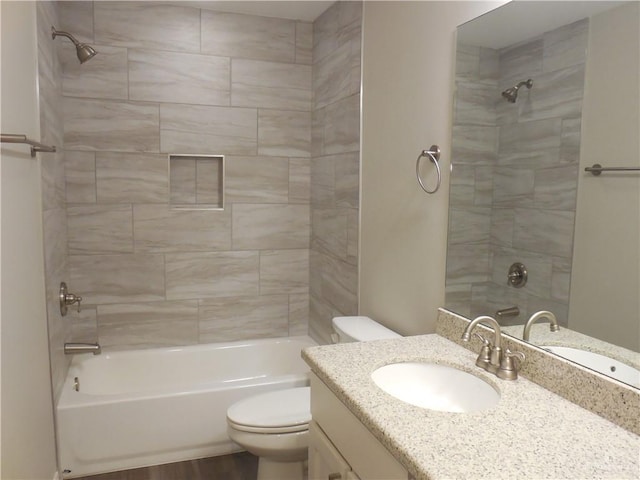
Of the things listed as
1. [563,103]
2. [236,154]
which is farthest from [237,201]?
[563,103]

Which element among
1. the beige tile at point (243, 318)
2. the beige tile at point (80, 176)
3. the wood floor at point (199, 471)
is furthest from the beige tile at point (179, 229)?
the wood floor at point (199, 471)

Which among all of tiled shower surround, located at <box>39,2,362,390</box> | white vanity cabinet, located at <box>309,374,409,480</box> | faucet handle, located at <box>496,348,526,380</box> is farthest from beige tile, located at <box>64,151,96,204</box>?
faucet handle, located at <box>496,348,526,380</box>

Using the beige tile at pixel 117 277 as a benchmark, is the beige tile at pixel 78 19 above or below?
above

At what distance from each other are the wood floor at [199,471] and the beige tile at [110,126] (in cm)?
180

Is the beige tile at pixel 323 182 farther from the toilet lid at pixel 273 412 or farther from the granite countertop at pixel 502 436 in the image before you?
the granite countertop at pixel 502 436

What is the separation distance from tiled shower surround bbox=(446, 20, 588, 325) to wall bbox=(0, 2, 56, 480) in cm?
153

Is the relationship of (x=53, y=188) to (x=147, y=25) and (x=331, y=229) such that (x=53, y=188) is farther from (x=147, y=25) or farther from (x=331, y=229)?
(x=331, y=229)

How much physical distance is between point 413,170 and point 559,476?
55.8 inches

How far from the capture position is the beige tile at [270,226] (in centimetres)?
330

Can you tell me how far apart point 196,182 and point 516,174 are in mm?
2205

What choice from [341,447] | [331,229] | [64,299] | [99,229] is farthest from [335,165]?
[341,447]

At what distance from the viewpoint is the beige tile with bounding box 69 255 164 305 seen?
3.03 m

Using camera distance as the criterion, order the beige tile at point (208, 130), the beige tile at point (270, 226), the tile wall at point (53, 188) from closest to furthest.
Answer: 1. the tile wall at point (53, 188)
2. the beige tile at point (208, 130)
3. the beige tile at point (270, 226)

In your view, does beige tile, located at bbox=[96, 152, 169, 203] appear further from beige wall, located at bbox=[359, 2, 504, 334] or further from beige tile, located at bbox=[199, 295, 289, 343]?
beige wall, located at bbox=[359, 2, 504, 334]
